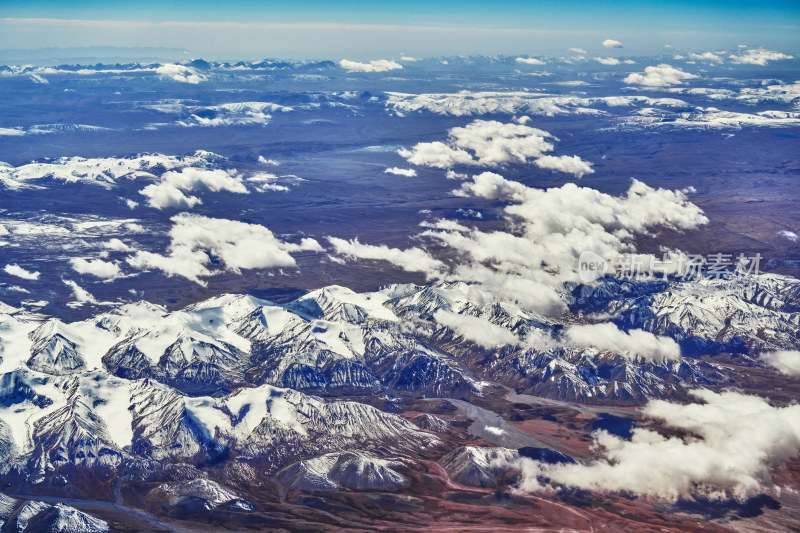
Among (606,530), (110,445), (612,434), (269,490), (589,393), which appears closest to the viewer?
(606,530)

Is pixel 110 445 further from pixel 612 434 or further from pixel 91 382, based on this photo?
pixel 612 434

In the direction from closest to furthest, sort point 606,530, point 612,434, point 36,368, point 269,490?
point 606,530
point 269,490
point 612,434
point 36,368

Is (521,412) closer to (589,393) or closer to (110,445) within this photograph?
(589,393)

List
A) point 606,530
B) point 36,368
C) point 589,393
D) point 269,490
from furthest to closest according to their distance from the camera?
point 589,393 → point 36,368 → point 269,490 → point 606,530

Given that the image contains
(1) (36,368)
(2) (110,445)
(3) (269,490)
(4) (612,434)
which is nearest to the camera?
(3) (269,490)

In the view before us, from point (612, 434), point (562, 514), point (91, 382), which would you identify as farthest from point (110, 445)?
point (612, 434)

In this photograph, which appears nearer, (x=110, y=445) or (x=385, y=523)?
(x=385, y=523)

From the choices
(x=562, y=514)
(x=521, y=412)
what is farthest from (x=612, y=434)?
(x=562, y=514)

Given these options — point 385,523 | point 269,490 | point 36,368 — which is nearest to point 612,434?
point 385,523

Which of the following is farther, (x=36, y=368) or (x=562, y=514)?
(x=36, y=368)
